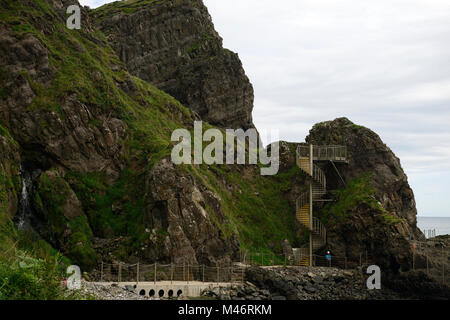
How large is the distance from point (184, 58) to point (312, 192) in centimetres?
3514

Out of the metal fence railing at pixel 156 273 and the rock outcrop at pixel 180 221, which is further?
the rock outcrop at pixel 180 221

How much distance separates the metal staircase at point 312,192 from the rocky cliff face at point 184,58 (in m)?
24.2

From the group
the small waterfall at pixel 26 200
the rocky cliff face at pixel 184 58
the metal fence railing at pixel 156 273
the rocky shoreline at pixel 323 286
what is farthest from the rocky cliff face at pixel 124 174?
the rocky cliff face at pixel 184 58

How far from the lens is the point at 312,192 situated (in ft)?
210

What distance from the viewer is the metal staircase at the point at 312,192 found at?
201 ft

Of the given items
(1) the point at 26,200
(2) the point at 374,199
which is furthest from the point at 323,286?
(1) the point at 26,200

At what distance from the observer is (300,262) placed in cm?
6081

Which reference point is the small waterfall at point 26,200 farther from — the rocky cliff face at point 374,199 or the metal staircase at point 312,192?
the rocky cliff face at point 374,199

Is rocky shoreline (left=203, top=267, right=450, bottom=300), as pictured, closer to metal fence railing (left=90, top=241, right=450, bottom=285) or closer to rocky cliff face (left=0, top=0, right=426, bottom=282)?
metal fence railing (left=90, top=241, right=450, bottom=285)

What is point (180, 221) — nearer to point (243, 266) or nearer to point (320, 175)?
point (243, 266)

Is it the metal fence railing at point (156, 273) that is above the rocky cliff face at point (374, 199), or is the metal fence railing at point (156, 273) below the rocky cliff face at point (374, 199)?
below

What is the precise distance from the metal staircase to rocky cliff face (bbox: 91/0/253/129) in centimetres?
2424

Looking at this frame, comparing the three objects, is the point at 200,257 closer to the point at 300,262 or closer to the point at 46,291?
the point at 300,262

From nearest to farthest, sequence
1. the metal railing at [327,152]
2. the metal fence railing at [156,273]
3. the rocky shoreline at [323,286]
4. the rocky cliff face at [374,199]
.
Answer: the metal fence railing at [156,273], the rocky shoreline at [323,286], the rocky cliff face at [374,199], the metal railing at [327,152]
